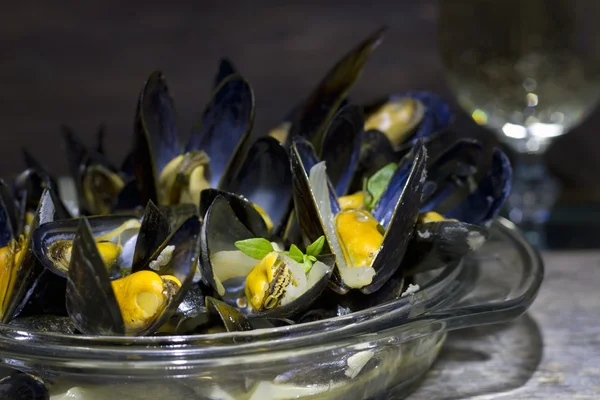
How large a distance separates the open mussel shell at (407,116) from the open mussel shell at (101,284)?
1.31 feet

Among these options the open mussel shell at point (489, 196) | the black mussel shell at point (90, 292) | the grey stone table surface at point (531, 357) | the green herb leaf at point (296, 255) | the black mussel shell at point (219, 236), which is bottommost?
the grey stone table surface at point (531, 357)

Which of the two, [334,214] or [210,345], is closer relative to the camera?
[210,345]

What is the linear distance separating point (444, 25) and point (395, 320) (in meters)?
0.84

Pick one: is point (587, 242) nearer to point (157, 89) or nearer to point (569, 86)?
point (569, 86)

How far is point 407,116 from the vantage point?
33.5 inches

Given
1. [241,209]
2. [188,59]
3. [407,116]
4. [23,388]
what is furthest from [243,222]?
[188,59]

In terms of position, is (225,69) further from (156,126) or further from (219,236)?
(219,236)

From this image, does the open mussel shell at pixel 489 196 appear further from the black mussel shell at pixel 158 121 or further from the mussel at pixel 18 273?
the mussel at pixel 18 273

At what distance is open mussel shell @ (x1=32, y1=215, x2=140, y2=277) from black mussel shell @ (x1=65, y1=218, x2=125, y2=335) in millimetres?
50

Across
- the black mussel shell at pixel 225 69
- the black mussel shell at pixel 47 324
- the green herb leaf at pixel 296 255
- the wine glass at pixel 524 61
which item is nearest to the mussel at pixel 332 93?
the black mussel shell at pixel 225 69

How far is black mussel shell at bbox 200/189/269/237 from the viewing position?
0.59 metres

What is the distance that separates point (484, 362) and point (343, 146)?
10.7 inches

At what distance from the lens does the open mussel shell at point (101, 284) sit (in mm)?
463

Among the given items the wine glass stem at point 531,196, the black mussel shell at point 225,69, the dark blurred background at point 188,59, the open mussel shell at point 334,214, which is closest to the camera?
the open mussel shell at point 334,214
